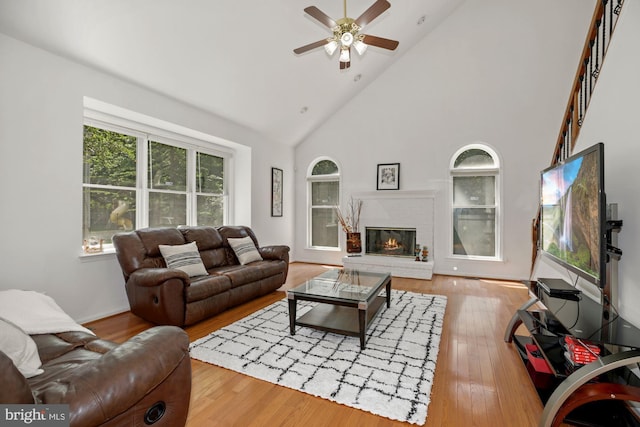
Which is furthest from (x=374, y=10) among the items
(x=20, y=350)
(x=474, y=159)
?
A: (x=474, y=159)

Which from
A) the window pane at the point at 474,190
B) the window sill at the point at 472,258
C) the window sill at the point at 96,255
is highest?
the window pane at the point at 474,190

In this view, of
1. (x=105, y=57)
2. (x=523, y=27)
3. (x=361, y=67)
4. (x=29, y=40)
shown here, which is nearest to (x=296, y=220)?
(x=361, y=67)

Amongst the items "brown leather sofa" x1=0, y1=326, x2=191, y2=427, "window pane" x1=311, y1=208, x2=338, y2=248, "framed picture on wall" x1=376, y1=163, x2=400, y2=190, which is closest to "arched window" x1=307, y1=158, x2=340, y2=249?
"window pane" x1=311, y1=208, x2=338, y2=248

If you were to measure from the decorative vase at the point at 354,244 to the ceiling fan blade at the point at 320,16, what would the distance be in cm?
397

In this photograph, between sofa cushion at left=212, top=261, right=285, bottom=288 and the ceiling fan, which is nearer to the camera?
the ceiling fan

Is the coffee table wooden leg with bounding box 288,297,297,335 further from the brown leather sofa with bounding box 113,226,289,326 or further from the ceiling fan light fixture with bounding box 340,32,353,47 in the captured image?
the ceiling fan light fixture with bounding box 340,32,353,47

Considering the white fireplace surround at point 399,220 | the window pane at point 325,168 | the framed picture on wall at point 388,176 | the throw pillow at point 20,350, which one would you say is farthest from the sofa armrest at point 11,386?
the window pane at point 325,168

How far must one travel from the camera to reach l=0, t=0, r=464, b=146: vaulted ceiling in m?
2.68

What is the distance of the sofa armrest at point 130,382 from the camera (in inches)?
37.6

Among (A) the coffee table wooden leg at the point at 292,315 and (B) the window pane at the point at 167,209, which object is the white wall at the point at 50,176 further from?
(A) the coffee table wooden leg at the point at 292,315

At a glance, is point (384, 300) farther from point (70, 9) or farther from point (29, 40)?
point (29, 40)

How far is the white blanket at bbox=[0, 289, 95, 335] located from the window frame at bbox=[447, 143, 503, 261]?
5.38 m

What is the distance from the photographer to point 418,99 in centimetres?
571

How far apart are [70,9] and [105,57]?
0.55m
